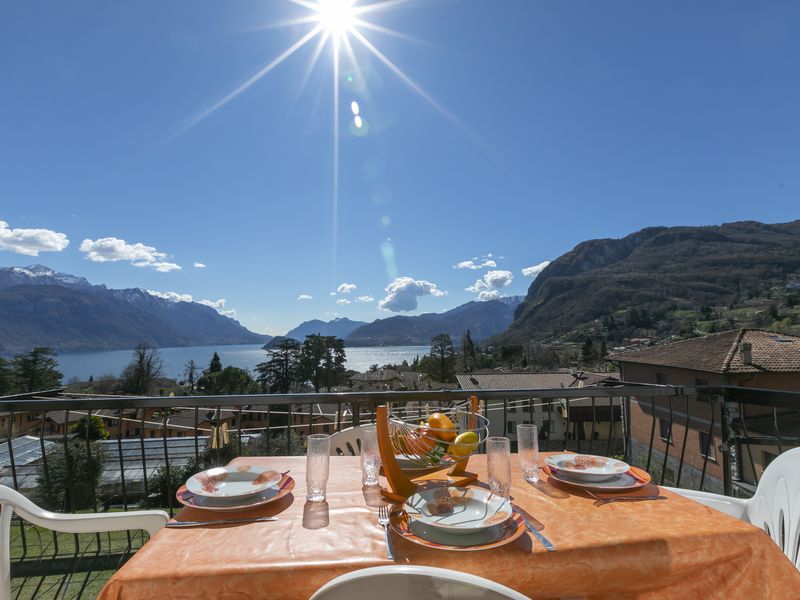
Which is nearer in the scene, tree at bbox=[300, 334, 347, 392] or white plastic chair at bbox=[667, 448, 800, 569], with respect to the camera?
white plastic chair at bbox=[667, 448, 800, 569]

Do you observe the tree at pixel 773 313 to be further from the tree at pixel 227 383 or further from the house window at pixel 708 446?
the tree at pixel 227 383

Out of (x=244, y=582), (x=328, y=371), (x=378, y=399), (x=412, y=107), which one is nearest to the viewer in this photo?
(x=244, y=582)

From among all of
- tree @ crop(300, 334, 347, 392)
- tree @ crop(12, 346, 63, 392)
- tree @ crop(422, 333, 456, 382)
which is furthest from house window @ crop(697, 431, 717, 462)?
tree @ crop(12, 346, 63, 392)

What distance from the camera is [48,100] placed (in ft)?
35.8

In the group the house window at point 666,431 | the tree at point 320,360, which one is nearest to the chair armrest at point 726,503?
the house window at point 666,431

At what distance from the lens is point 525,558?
29.7 inches

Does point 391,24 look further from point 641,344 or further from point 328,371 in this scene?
point 641,344

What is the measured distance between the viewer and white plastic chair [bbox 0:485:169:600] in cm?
117

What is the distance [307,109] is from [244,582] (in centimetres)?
932

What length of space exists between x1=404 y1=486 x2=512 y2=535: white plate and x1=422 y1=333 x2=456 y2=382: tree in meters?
48.7

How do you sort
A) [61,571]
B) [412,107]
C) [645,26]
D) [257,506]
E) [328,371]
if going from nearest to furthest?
[257,506], [61,571], [412,107], [645,26], [328,371]

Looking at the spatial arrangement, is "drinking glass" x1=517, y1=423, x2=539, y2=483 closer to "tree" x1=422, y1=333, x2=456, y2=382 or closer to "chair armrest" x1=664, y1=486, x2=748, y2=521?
A: "chair armrest" x1=664, y1=486, x2=748, y2=521

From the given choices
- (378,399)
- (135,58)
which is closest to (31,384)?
(135,58)

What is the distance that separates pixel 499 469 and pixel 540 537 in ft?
0.62
